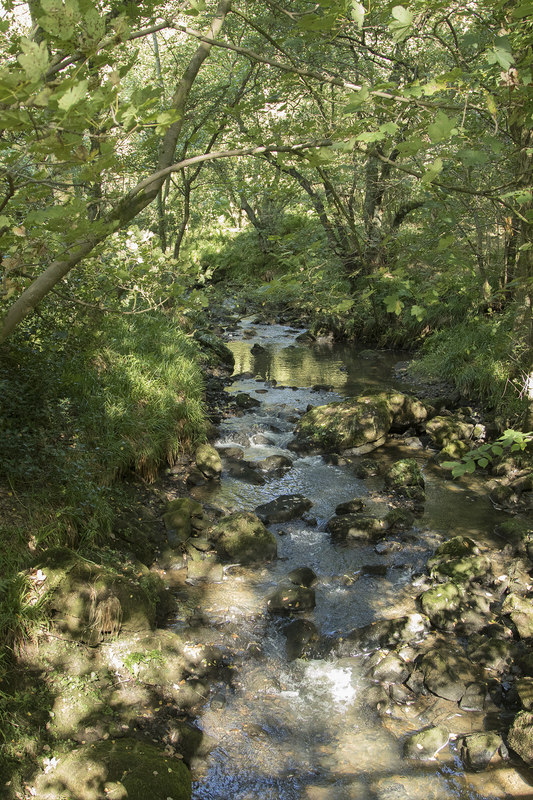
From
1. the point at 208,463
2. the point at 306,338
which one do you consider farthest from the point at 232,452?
the point at 306,338

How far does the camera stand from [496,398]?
9867 millimetres

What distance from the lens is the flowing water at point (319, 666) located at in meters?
3.85

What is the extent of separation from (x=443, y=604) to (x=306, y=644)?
139 cm

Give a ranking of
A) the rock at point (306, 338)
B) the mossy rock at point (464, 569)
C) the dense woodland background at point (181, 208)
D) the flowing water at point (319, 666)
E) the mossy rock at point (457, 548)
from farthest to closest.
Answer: the rock at point (306, 338) → the mossy rock at point (457, 548) → the mossy rock at point (464, 569) → the flowing water at point (319, 666) → the dense woodland background at point (181, 208)

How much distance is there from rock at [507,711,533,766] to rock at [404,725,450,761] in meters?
0.45

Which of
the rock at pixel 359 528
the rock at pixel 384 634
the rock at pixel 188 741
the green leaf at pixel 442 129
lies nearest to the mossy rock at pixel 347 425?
the rock at pixel 359 528

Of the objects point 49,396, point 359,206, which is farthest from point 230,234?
point 49,396

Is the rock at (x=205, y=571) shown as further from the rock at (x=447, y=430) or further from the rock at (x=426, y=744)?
the rock at (x=447, y=430)

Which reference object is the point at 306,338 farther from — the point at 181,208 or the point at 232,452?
the point at 232,452

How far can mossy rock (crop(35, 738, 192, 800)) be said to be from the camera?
329 centimetres

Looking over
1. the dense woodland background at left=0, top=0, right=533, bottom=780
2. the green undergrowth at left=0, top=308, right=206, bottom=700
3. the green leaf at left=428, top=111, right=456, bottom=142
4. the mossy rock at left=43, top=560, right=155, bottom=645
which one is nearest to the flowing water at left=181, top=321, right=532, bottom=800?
the mossy rock at left=43, top=560, right=155, bottom=645

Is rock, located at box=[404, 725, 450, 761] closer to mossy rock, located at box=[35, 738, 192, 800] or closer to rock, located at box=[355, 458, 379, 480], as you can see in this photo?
mossy rock, located at box=[35, 738, 192, 800]

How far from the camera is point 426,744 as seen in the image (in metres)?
4.07

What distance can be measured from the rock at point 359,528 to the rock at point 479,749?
283 cm
